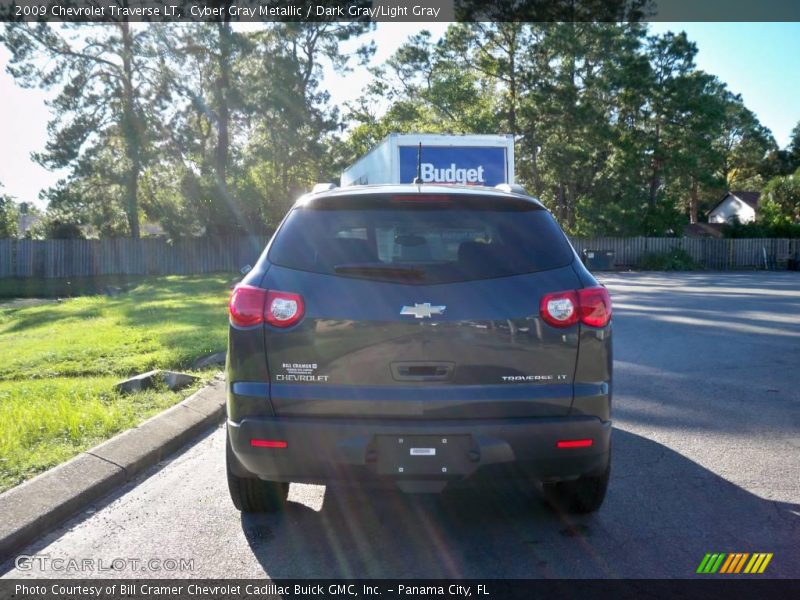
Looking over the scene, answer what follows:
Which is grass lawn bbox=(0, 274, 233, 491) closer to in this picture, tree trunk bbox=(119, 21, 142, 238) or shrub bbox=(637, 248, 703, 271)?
tree trunk bbox=(119, 21, 142, 238)

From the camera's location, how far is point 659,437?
241 inches

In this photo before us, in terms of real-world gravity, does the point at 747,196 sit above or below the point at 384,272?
above

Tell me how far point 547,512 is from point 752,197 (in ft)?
242

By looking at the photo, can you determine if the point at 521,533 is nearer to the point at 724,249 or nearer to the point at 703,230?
the point at 724,249

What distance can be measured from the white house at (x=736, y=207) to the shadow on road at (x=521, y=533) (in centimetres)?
6582

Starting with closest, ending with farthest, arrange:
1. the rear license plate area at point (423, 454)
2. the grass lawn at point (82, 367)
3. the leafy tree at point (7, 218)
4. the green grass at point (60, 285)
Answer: the rear license plate area at point (423, 454) → the grass lawn at point (82, 367) → the green grass at point (60, 285) → the leafy tree at point (7, 218)

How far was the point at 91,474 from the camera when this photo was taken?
493cm

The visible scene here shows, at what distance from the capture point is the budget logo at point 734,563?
366 centimetres

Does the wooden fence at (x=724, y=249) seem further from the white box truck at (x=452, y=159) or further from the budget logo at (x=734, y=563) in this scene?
the budget logo at (x=734, y=563)

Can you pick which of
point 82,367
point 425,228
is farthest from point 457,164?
point 425,228

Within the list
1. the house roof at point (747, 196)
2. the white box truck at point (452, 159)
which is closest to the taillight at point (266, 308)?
the white box truck at point (452, 159)

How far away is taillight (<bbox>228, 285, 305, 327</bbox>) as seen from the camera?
372 cm

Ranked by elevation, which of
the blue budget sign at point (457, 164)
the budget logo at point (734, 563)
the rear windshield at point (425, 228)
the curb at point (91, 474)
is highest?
the blue budget sign at point (457, 164)

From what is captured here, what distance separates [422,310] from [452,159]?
22.8 ft
